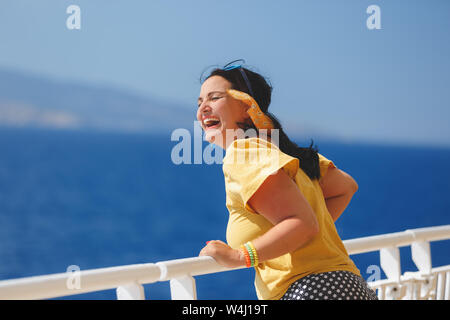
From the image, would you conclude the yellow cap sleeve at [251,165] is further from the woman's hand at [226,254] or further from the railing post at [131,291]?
the railing post at [131,291]

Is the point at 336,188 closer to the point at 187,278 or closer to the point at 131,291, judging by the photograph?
the point at 187,278

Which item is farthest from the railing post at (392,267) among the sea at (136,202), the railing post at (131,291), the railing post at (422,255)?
the sea at (136,202)

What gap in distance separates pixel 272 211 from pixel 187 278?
296mm

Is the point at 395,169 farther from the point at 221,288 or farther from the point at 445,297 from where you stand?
the point at 445,297

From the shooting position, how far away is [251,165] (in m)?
0.97

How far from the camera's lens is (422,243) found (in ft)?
5.59

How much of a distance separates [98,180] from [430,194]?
50.7 feet

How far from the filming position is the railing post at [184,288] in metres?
1.15

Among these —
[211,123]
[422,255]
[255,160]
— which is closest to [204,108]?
[211,123]

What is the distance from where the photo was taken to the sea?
2080 centimetres

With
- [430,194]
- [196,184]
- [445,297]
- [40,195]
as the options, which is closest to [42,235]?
[40,195]

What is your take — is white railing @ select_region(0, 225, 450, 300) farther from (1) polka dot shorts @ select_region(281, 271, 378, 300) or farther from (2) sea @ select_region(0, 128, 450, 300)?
(2) sea @ select_region(0, 128, 450, 300)

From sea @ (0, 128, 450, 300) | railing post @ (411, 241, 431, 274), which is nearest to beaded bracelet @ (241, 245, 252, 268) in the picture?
railing post @ (411, 241, 431, 274)
